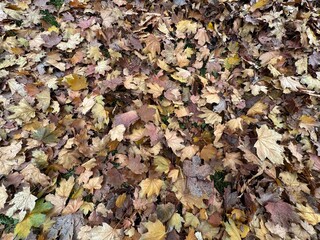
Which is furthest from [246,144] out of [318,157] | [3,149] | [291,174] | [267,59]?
[3,149]

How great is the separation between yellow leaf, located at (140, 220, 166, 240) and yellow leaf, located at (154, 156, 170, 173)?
0.33m

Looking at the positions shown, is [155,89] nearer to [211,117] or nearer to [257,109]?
[211,117]

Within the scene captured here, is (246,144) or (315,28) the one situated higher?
(315,28)

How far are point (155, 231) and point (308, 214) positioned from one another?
97 centimetres

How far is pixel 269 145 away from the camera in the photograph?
2.04m

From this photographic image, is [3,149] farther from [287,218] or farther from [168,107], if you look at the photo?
[287,218]

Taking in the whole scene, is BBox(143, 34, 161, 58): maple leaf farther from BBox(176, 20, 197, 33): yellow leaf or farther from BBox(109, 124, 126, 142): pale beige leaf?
BBox(109, 124, 126, 142): pale beige leaf

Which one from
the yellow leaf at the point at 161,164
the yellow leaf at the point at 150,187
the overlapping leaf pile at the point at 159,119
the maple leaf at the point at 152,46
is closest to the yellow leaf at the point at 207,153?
the overlapping leaf pile at the point at 159,119

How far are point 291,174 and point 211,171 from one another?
21.6 inches

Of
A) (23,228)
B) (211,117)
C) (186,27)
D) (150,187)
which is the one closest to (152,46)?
(186,27)

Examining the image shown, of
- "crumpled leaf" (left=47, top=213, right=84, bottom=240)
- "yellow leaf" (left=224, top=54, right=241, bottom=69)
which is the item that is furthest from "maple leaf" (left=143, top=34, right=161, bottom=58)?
"crumpled leaf" (left=47, top=213, right=84, bottom=240)

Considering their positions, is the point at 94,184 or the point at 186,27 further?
the point at 186,27

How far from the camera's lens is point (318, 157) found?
83.5 inches

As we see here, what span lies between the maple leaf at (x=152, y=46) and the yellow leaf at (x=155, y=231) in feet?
4.55
